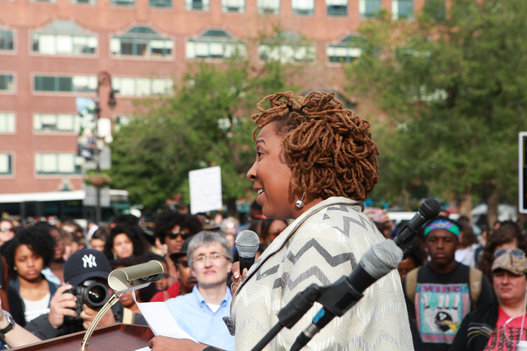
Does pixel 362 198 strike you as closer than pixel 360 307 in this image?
No

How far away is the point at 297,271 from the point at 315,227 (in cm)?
16

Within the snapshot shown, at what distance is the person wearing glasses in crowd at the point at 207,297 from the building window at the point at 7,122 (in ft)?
189

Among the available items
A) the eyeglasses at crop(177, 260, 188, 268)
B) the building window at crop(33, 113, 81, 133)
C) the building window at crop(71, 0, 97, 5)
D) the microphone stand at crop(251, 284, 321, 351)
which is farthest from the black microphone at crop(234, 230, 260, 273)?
the building window at crop(71, 0, 97, 5)

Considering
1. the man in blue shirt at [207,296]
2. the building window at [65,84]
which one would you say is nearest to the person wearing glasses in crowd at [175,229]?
the man in blue shirt at [207,296]

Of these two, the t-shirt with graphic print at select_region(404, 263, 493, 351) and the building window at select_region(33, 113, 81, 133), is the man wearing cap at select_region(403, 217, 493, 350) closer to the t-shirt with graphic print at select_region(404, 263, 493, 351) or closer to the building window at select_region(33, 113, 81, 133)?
the t-shirt with graphic print at select_region(404, 263, 493, 351)

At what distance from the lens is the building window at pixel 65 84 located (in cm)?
5994

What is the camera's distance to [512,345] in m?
5.05

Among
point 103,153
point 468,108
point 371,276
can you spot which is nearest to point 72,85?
point 468,108

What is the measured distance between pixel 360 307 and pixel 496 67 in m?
31.6

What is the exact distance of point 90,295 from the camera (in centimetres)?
409

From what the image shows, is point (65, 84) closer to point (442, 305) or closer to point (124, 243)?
point (124, 243)

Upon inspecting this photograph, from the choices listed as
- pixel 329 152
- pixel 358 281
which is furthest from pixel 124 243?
pixel 358 281

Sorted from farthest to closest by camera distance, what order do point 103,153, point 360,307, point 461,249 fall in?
point 103,153
point 461,249
point 360,307

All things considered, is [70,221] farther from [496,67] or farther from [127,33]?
[127,33]
